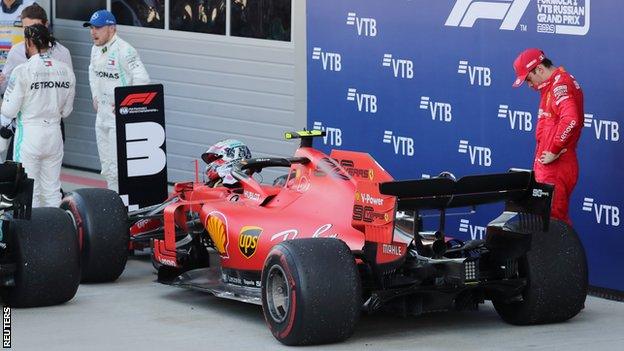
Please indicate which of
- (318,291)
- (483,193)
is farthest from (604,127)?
(318,291)

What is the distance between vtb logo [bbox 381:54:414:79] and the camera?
41.8 ft

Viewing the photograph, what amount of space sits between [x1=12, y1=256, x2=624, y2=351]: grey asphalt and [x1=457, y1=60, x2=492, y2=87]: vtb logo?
2.08 meters

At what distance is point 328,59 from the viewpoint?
13.7 m

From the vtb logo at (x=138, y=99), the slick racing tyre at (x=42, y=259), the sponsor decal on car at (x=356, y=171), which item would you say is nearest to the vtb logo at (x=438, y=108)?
the vtb logo at (x=138, y=99)

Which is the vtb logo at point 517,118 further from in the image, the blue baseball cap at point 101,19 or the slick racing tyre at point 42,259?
the blue baseball cap at point 101,19

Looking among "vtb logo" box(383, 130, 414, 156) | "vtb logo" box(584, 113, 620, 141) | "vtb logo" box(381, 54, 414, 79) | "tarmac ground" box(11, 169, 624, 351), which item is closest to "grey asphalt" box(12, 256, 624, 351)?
"tarmac ground" box(11, 169, 624, 351)

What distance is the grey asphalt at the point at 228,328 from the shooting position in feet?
30.7

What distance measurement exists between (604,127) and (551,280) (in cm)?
181

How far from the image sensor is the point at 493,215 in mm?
12078

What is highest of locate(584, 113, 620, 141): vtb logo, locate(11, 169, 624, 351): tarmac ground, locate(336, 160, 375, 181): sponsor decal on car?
locate(584, 113, 620, 141): vtb logo

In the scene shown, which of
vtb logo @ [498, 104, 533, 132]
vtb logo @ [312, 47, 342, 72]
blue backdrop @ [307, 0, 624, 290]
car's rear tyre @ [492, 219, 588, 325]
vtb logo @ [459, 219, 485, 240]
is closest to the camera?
car's rear tyre @ [492, 219, 588, 325]

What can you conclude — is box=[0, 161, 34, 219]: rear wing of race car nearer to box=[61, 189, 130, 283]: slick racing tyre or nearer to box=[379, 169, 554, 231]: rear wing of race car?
box=[61, 189, 130, 283]: slick racing tyre

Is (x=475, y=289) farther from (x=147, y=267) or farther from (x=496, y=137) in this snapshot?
(x=147, y=267)

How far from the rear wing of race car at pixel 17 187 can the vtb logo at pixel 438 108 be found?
3.91 m
